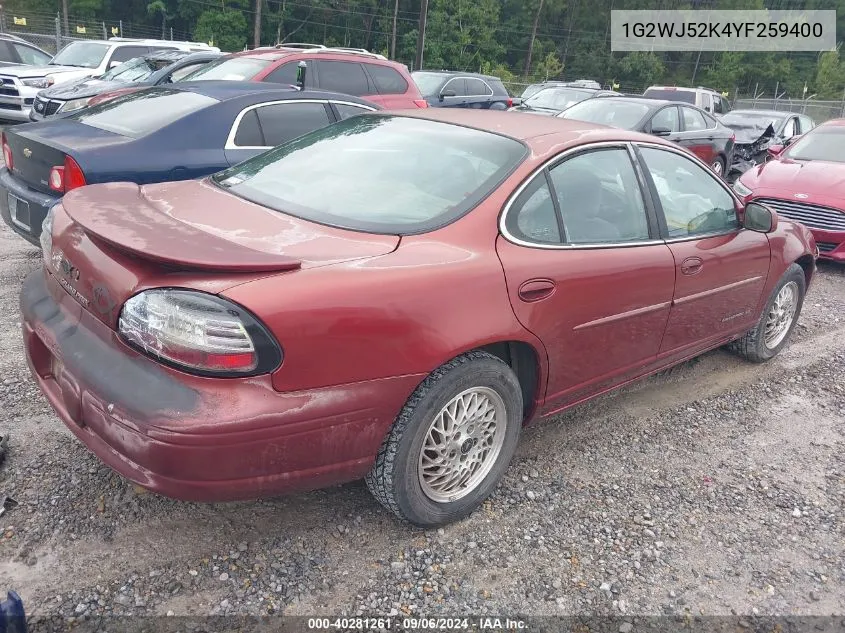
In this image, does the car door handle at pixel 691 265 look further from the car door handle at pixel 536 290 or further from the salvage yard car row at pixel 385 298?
the car door handle at pixel 536 290

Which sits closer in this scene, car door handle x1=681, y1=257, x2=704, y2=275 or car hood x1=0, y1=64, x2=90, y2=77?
car door handle x1=681, y1=257, x2=704, y2=275

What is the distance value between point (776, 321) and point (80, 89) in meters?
9.73

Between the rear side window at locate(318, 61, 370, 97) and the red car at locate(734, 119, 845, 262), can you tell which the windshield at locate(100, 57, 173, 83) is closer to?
the rear side window at locate(318, 61, 370, 97)

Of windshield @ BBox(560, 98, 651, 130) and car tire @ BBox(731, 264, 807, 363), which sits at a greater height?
windshield @ BBox(560, 98, 651, 130)

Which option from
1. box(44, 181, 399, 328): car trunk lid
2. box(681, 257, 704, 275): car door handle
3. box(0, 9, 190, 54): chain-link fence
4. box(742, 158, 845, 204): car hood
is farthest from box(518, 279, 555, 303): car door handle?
box(0, 9, 190, 54): chain-link fence

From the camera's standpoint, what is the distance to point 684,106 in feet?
35.0

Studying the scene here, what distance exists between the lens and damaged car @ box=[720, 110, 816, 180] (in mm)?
12719

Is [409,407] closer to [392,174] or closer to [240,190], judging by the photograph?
[392,174]

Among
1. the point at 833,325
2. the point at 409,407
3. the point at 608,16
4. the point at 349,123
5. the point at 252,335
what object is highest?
the point at 608,16

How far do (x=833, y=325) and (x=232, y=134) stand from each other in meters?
5.01

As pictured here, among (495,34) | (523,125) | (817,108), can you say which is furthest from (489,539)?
(495,34)

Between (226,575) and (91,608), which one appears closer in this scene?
(91,608)

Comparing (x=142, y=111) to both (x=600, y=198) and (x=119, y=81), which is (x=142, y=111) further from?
(x=119, y=81)

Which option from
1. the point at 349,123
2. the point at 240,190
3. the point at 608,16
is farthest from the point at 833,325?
the point at 608,16
